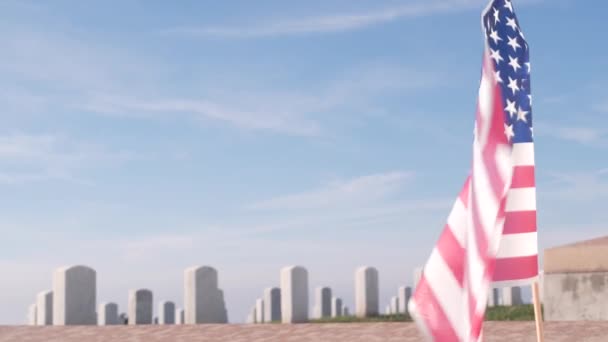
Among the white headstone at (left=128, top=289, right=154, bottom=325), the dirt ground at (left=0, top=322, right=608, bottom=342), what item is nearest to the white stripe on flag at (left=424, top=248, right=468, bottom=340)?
the dirt ground at (left=0, top=322, right=608, bottom=342)

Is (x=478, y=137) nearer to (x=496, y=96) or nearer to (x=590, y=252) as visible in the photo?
(x=496, y=96)

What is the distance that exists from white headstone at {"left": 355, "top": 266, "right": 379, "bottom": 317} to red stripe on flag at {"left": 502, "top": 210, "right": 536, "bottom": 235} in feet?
51.1

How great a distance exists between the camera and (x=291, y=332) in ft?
44.3

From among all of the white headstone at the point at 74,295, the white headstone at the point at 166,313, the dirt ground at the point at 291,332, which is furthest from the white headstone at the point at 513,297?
the dirt ground at the point at 291,332

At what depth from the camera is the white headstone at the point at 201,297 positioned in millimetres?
18891

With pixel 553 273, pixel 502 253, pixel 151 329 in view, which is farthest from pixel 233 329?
pixel 502 253

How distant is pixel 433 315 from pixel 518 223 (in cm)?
102

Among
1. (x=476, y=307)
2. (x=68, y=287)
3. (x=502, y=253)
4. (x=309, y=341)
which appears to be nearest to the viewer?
(x=476, y=307)

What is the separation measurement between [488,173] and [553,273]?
994 centimetres

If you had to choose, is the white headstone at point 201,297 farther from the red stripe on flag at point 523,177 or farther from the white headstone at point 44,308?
the red stripe on flag at point 523,177

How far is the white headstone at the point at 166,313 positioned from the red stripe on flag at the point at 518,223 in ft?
84.1

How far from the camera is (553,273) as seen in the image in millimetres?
15734

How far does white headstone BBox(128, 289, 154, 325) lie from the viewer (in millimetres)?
20625

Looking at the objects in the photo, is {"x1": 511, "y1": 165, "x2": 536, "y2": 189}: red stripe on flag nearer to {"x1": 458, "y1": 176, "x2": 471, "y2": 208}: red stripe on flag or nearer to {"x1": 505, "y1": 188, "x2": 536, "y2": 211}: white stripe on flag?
{"x1": 505, "y1": 188, "x2": 536, "y2": 211}: white stripe on flag
